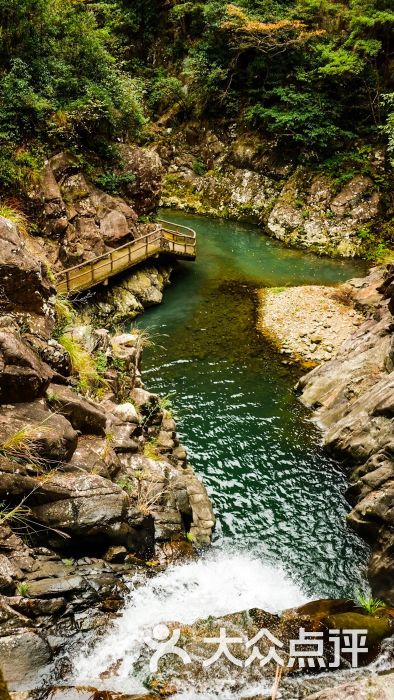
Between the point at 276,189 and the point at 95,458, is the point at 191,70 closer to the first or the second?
the point at 276,189

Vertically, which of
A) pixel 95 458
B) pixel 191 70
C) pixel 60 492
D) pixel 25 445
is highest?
pixel 191 70

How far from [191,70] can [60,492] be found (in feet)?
109

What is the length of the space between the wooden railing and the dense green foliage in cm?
390

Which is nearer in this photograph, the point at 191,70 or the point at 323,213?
the point at 323,213

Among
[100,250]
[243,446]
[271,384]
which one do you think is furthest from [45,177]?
[243,446]

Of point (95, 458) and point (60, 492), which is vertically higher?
point (60, 492)

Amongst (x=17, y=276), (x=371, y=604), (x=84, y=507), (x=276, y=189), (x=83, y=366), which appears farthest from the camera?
(x=276, y=189)

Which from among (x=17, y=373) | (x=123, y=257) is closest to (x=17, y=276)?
(x=17, y=373)

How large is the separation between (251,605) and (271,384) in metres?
8.25

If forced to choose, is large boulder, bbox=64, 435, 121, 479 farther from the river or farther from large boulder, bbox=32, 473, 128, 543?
the river

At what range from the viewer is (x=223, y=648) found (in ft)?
23.2

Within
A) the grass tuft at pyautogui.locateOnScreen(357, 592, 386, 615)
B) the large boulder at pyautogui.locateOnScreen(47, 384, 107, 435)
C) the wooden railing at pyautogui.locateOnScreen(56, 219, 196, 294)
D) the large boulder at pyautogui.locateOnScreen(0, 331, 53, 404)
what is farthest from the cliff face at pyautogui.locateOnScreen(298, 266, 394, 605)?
the wooden railing at pyautogui.locateOnScreen(56, 219, 196, 294)

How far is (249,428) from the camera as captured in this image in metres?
13.7

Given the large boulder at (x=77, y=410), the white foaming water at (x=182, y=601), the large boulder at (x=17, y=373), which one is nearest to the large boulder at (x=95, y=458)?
the large boulder at (x=77, y=410)
